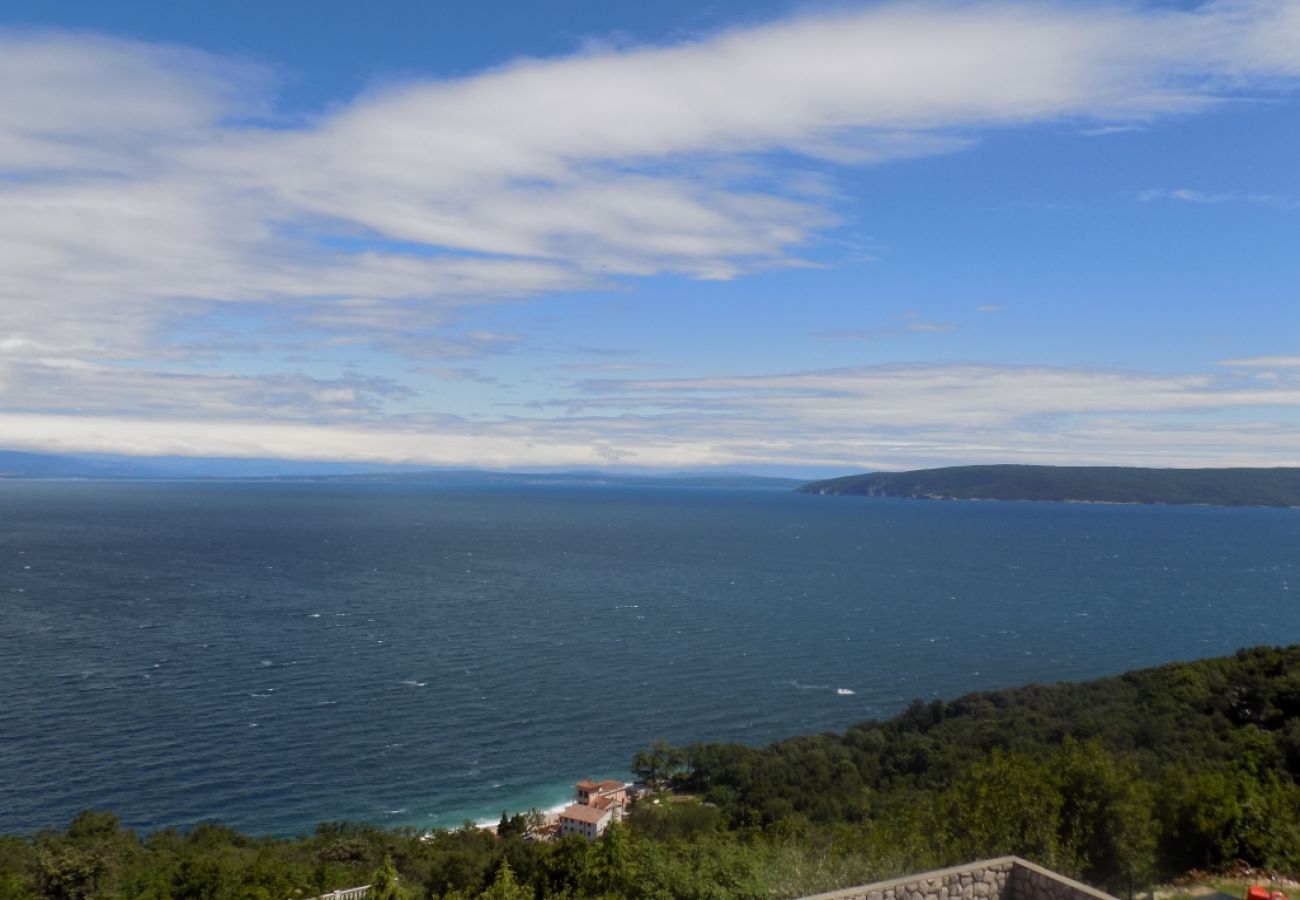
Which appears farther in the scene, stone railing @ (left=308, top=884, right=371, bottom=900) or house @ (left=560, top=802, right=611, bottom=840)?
house @ (left=560, top=802, right=611, bottom=840)

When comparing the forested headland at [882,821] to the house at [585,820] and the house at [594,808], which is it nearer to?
the house at [594,808]

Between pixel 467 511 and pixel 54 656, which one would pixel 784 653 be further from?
pixel 467 511

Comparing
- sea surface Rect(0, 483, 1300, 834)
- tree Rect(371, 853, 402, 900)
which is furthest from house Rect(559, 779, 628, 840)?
tree Rect(371, 853, 402, 900)

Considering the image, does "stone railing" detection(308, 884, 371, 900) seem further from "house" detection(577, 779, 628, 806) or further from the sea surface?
"house" detection(577, 779, 628, 806)

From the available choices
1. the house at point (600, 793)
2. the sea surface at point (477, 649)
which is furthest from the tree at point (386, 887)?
the sea surface at point (477, 649)

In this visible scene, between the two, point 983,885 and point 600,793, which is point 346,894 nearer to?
point 983,885

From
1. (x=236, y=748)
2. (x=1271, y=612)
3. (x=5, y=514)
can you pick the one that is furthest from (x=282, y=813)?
(x=5, y=514)
